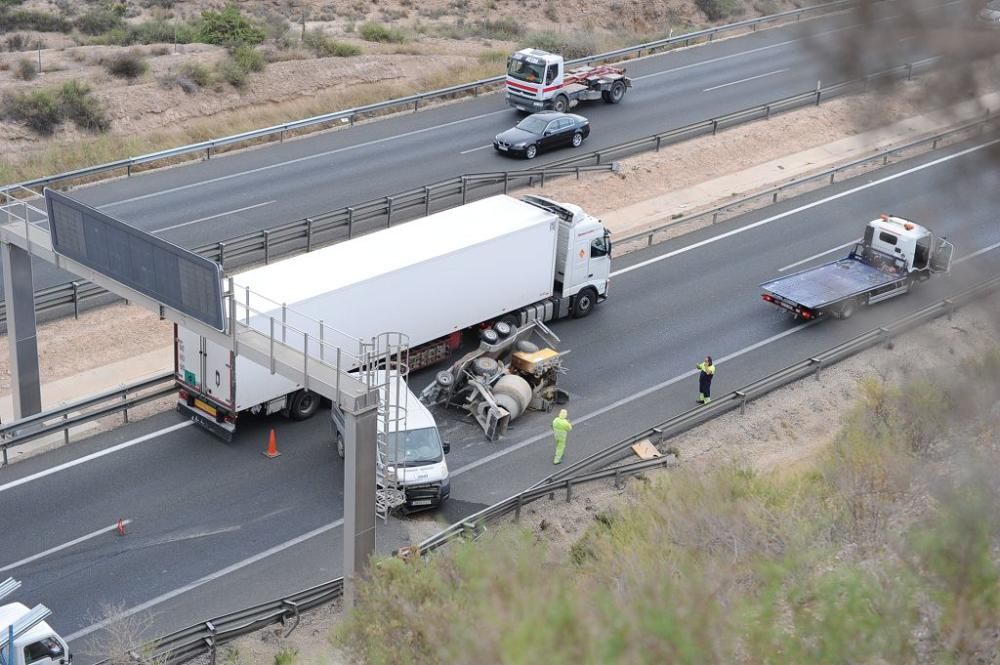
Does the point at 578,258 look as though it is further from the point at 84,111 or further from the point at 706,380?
the point at 84,111

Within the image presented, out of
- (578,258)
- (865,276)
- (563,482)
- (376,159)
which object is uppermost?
(578,258)

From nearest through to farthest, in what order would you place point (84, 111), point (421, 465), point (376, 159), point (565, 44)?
point (421, 465) → point (376, 159) → point (84, 111) → point (565, 44)

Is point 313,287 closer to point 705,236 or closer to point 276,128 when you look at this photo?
point 705,236

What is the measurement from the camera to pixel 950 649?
37.6ft

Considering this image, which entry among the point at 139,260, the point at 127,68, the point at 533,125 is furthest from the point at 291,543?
the point at 127,68

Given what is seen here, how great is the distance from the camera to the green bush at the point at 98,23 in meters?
55.1

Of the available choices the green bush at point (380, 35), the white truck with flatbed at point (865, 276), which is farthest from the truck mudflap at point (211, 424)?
the green bush at point (380, 35)

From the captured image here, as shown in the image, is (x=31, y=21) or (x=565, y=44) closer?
(x=565, y=44)

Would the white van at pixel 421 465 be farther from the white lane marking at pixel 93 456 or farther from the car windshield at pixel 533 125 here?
the car windshield at pixel 533 125

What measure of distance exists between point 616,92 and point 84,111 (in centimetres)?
1860

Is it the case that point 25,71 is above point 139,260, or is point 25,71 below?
below

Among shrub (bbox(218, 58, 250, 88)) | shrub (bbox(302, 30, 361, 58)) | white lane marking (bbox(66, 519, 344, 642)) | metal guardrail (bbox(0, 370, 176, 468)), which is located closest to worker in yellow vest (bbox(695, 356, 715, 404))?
white lane marking (bbox(66, 519, 344, 642))

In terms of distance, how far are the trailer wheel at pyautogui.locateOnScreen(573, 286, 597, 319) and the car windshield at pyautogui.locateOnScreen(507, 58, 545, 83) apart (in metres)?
15.2

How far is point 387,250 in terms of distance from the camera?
2559 centimetres
